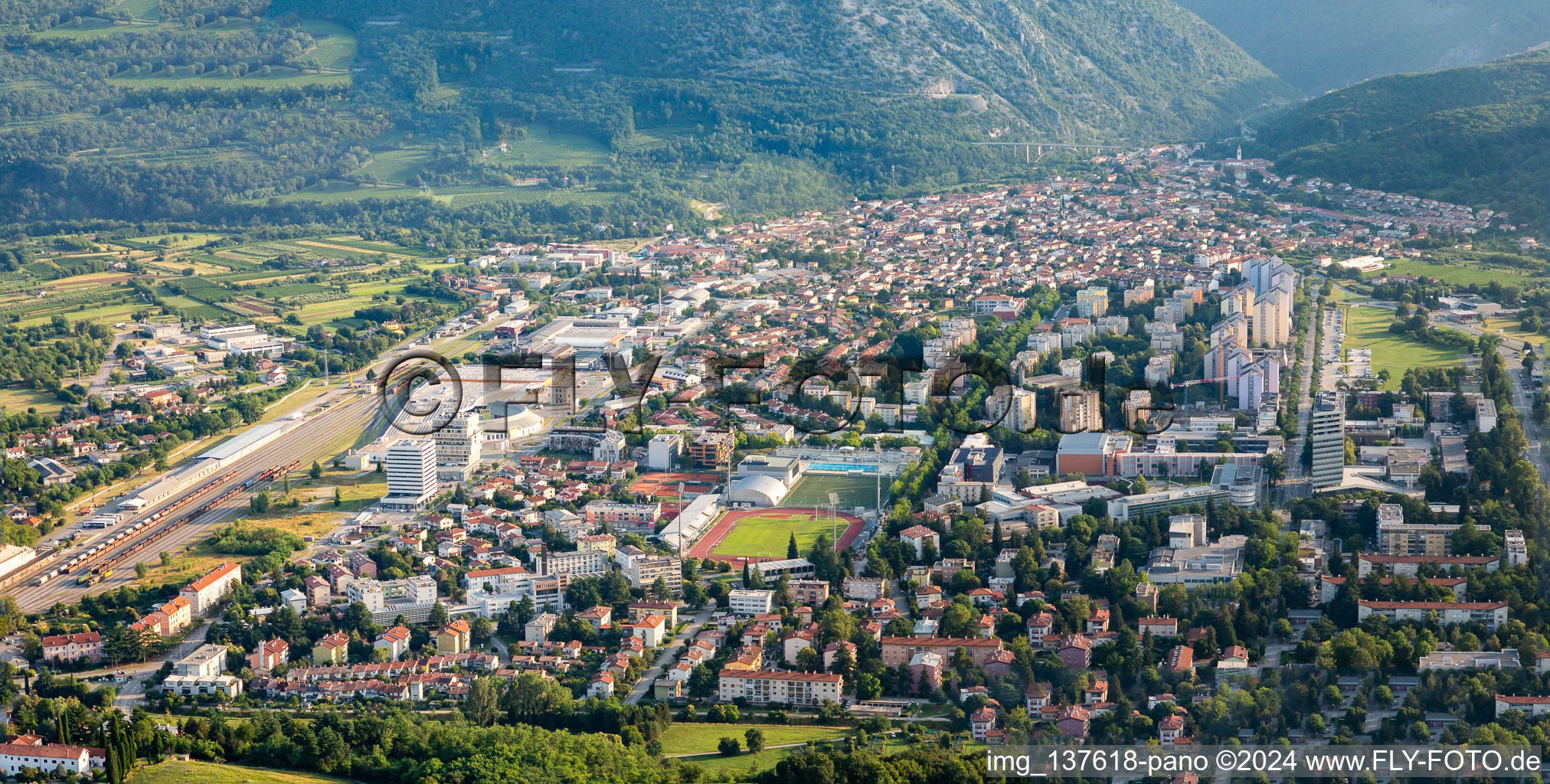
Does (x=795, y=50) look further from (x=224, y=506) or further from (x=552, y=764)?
(x=552, y=764)

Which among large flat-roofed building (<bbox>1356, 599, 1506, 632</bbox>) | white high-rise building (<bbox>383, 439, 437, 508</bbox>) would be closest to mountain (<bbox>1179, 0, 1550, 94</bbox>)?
large flat-roofed building (<bbox>1356, 599, 1506, 632</bbox>)

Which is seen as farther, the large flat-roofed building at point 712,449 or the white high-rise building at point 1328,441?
the large flat-roofed building at point 712,449

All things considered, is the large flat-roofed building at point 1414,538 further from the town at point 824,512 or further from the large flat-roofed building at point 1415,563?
the large flat-roofed building at point 1415,563

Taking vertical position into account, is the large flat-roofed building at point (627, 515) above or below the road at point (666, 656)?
above

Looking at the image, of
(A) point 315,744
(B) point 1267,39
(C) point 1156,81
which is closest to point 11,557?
(A) point 315,744

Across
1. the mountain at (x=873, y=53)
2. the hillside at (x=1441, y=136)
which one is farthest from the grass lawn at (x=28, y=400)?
the hillside at (x=1441, y=136)

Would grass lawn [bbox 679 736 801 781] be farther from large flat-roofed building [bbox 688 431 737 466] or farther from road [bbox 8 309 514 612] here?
large flat-roofed building [bbox 688 431 737 466]

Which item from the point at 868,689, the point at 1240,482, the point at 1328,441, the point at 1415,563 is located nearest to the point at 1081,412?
the point at 1240,482
